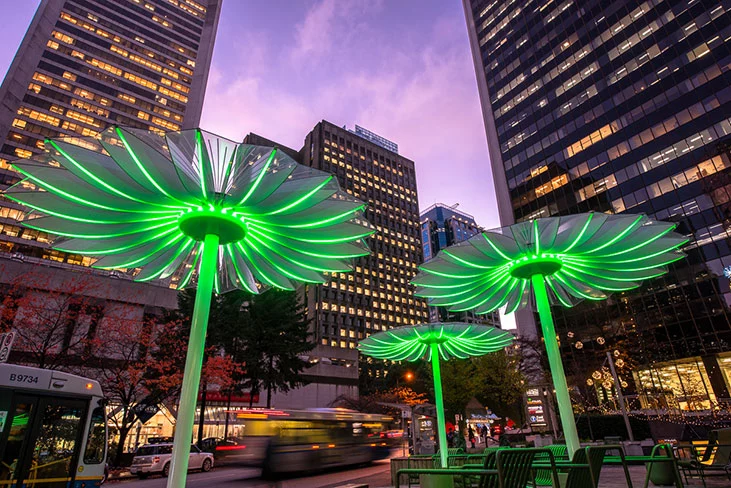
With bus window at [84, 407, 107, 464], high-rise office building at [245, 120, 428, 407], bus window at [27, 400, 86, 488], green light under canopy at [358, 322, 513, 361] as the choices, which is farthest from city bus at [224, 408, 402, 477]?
high-rise office building at [245, 120, 428, 407]

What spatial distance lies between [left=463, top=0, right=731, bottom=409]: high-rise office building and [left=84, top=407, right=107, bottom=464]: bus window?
32867 millimetres

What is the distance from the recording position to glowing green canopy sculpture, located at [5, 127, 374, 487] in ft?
21.3

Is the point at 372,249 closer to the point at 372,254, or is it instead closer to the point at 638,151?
the point at 372,254

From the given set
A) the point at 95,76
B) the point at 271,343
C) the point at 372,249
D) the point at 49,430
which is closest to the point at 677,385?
the point at 271,343

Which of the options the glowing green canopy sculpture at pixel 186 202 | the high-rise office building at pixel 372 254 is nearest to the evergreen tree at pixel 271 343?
the glowing green canopy sculpture at pixel 186 202

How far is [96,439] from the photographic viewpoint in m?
10.2

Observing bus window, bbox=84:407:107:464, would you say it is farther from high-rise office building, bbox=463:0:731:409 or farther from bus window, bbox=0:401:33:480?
high-rise office building, bbox=463:0:731:409

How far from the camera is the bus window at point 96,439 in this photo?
9922 millimetres

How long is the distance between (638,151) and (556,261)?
47.7m

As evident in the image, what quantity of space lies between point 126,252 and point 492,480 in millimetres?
8978

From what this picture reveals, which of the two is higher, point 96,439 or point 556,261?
point 556,261

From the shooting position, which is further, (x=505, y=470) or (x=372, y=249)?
(x=372, y=249)

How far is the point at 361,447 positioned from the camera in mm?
22500

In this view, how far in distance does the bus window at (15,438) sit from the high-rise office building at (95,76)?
72.9 metres
